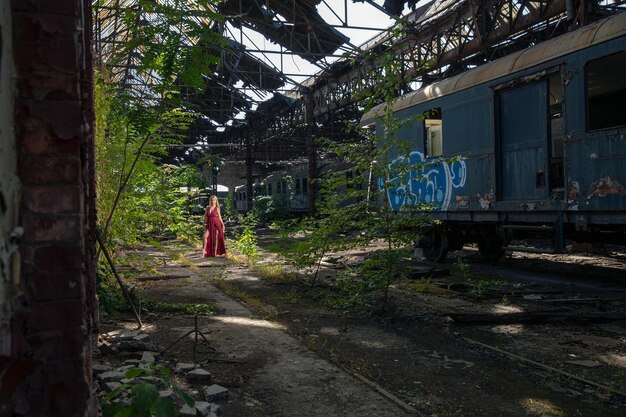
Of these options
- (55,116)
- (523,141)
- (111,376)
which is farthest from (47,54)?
(523,141)

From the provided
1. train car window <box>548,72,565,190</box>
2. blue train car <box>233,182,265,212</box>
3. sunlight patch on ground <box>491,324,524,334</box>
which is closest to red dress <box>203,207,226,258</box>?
train car window <box>548,72,565,190</box>

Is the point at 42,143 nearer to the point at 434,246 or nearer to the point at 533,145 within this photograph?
the point at 533,145

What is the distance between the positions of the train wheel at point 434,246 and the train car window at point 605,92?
170 inches

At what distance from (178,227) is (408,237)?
3.35 m

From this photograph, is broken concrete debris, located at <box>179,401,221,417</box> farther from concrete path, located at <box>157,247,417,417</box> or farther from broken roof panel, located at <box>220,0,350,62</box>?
broken roof panel, located at <box>220,0,350,62</box>

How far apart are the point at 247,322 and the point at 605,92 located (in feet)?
21.0


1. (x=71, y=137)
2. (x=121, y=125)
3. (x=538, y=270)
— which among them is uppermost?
(x=121, y=125)

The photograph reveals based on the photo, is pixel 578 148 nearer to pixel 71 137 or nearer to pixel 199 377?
pixel 199 377

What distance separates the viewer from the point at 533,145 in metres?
8.45

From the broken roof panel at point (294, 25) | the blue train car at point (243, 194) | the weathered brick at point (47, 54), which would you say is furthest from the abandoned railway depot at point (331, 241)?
the blue train car at point (243, 194)

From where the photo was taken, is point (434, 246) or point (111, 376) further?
point (434, 246)

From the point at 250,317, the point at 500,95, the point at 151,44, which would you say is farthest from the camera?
the point at 500,95

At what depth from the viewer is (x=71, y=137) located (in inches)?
64.4

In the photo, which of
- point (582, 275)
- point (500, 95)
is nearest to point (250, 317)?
point (500, 95)
